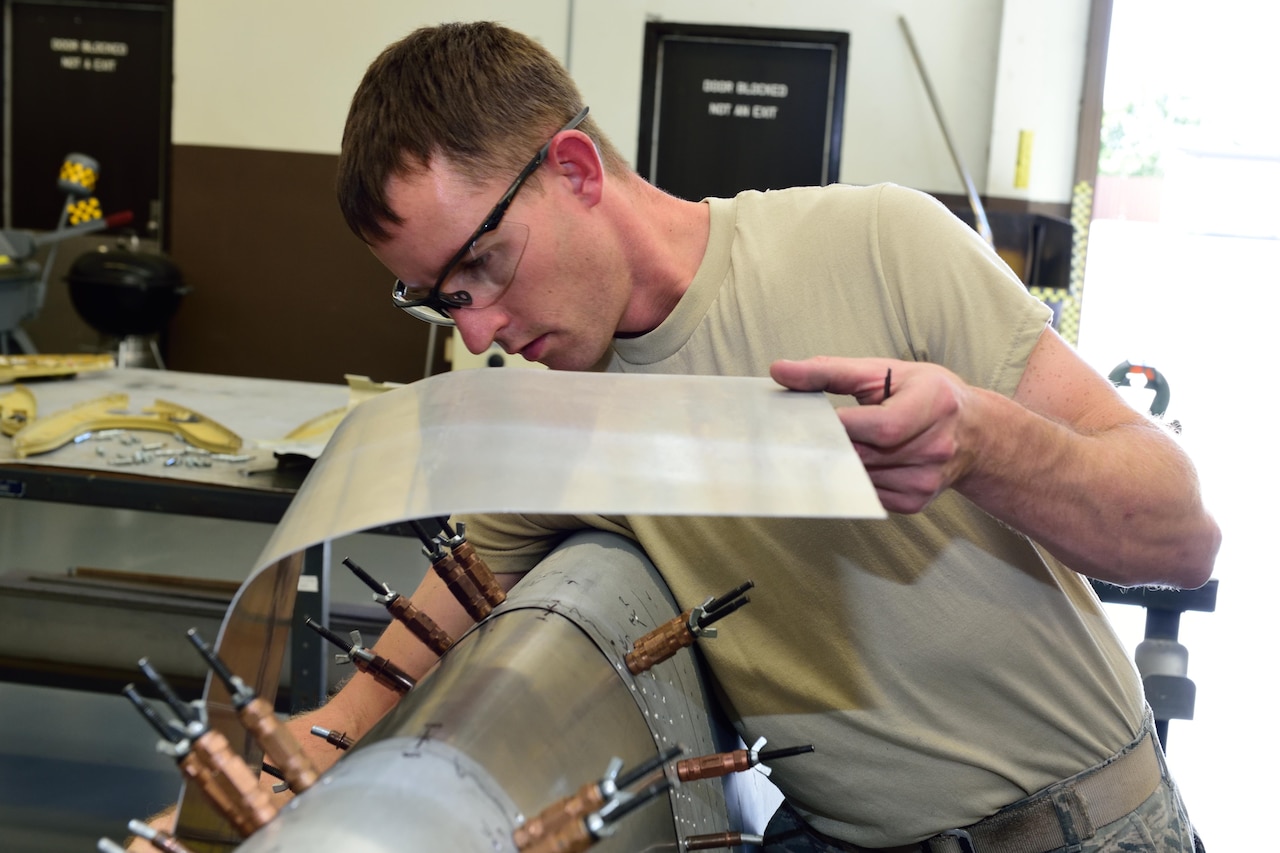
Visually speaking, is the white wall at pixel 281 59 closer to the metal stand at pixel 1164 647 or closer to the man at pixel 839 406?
the metal stand at pixel 1164 647

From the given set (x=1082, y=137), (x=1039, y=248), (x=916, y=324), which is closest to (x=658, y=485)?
(x=916, y=324)

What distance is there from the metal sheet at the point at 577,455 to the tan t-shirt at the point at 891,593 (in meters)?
0.29

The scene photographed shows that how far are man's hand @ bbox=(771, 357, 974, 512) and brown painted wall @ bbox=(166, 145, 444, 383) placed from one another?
5.24m

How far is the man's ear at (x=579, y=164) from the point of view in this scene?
1059 millimetres

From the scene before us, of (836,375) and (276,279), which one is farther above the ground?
(836,375)

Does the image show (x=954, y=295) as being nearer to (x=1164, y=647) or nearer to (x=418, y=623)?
(x=418, y=623)

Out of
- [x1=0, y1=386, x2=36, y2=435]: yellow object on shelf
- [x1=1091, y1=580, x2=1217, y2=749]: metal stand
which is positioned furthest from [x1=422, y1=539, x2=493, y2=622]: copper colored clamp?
[x1=0, y1=386, x2=36, y2=435]: yellow object on shelf

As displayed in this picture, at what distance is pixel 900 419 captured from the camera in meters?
0.73

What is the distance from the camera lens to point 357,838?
1.60 ft

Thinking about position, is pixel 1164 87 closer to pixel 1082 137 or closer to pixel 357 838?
pixel 1082 137

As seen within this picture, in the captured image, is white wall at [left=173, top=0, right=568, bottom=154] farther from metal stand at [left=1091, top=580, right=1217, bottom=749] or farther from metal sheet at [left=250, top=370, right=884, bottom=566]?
metal sheet at [left=250, top=370, right=884, bottom=566]

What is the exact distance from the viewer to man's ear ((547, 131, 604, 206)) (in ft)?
3.47

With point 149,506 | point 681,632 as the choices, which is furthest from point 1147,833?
point 149,506

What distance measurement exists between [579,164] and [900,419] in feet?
1.61
